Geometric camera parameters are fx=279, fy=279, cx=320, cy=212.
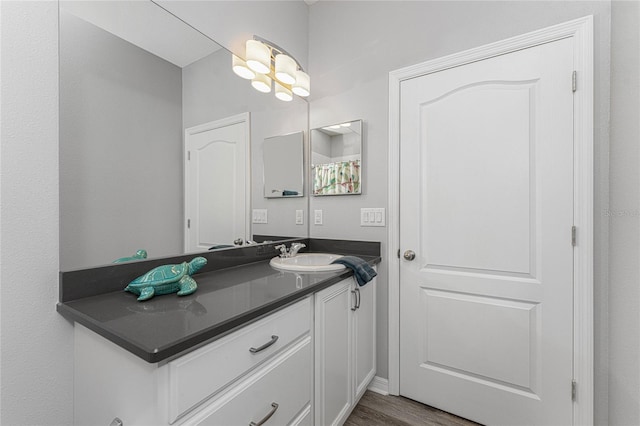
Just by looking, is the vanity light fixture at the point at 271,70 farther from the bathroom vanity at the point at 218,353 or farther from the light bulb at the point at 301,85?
the bathroom vanity at the point at 218,353

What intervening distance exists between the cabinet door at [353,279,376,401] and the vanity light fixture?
54.8 inches

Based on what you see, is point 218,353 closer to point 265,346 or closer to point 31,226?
point 265,346

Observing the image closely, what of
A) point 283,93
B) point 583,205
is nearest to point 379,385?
point 583,205

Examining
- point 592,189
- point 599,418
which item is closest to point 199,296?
point 592,189

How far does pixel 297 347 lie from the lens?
1.09 meters

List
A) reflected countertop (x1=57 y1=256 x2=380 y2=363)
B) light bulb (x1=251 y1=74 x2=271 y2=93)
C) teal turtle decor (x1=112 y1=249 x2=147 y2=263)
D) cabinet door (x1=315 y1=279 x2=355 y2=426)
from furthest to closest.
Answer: light bulb (x1=251 y1=74 x2=271 y2=93), cabinet door (x1=315 y1=279 x2=355 y2=426), teal turtle decor (x1=112 y1=249 x2=147 y2=263), reflected countertop (x1=57 y1=256 x2=380 y2=363)

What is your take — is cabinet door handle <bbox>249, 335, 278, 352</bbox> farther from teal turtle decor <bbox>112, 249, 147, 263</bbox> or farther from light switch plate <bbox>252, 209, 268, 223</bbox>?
light switch plate <bbox>252, 209, 268, 223</bbox>

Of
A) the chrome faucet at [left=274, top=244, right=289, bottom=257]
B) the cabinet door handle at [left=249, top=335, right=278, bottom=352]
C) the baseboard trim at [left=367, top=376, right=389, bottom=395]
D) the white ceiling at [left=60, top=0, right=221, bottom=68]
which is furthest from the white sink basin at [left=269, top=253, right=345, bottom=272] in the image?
the white ceiling at [left=60, top=0, right=221, bottom=68]

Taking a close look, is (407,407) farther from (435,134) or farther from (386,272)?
(435,134)

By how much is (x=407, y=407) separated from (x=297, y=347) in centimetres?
106

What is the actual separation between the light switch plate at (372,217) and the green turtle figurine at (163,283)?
3.88 ft

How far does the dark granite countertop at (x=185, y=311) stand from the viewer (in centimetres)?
67

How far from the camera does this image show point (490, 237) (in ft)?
4.99

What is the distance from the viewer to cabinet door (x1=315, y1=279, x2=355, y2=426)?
1223mm
